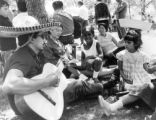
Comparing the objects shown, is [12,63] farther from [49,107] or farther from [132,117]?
[132,117]

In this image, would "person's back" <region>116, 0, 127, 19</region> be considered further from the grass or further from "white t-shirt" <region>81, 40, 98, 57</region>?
the grass

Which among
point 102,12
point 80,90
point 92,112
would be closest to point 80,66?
point 80,90

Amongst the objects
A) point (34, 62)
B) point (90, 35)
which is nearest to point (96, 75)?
point (90, 35)

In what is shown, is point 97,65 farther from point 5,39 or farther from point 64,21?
point 5,39

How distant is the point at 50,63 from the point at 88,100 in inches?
47.4

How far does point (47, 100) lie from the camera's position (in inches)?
125

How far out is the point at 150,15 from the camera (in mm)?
14312

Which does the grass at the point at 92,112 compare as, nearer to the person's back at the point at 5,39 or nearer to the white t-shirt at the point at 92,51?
the white t-shirt at the point at 92,51

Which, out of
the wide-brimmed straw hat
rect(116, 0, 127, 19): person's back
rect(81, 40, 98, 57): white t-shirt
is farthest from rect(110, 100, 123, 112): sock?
rect(116, 0, 127, 19): person's back

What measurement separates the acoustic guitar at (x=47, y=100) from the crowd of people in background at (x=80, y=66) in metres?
0.07

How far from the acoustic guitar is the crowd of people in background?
2.9 inches

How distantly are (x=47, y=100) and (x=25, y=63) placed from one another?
47cm

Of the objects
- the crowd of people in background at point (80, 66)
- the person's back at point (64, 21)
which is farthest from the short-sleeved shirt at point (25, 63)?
the person's back at point (64, 21)

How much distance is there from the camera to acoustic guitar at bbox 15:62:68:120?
120 inches
